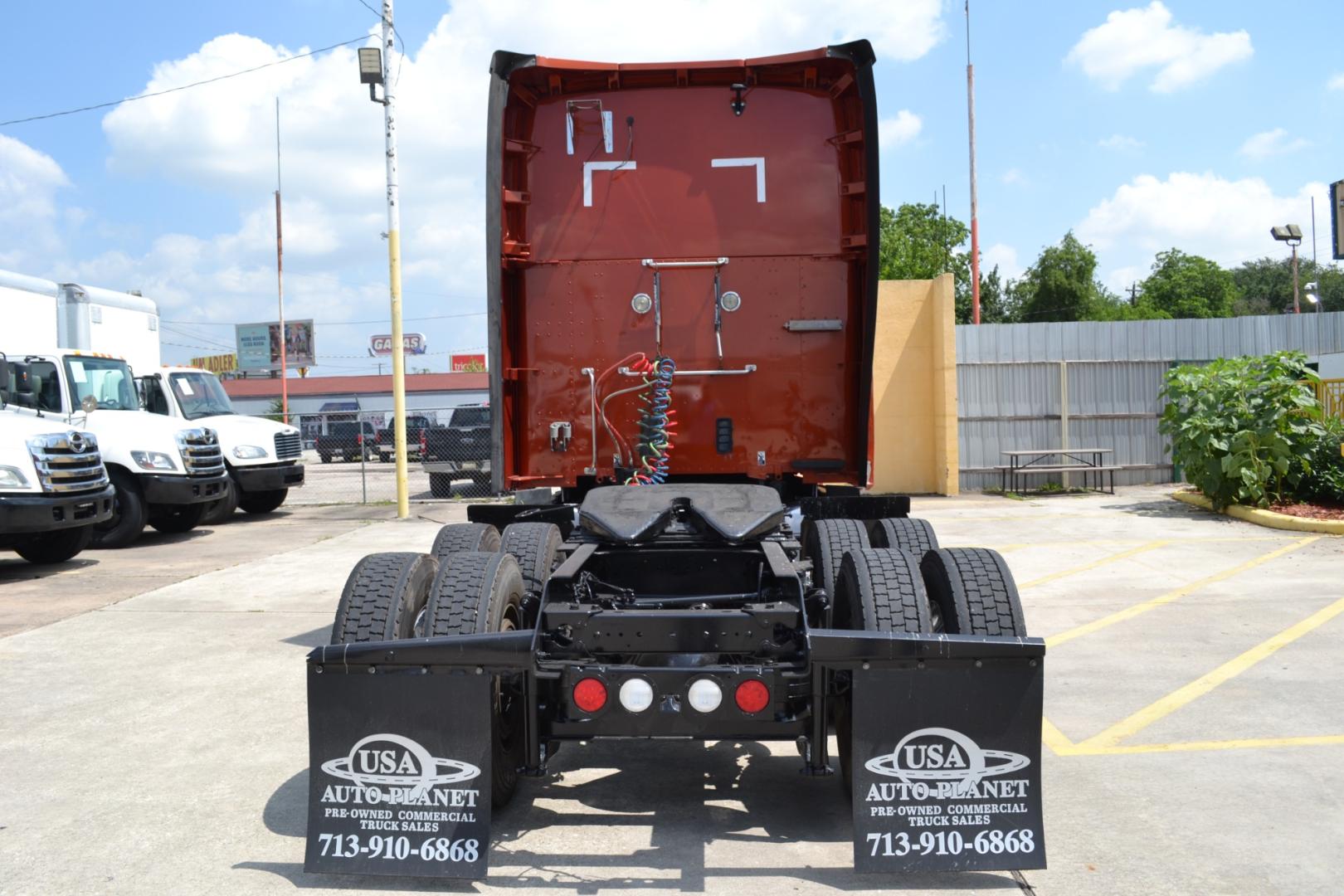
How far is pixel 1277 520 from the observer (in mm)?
12797

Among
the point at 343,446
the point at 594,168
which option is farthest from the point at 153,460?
the point at 343,446

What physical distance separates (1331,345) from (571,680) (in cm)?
1943

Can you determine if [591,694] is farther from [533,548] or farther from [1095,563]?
[1095,563]

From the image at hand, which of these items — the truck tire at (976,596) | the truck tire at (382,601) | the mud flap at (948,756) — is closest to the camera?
the mud flap at (948,756)

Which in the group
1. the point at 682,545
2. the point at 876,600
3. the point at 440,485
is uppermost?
the point at 682,545

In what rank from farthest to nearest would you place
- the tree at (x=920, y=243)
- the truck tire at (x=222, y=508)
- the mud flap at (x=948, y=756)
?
1. the tree at (x=920, y=243)
2. the truck tire at (x=222, y=508)
3. the mud flap at (x=948, y=756)

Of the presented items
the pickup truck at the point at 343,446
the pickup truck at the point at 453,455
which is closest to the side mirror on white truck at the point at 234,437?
the pickup truck at the point at 453,455

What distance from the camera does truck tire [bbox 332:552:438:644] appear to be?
13.5 ft

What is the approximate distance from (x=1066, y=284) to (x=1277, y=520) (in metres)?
44.6

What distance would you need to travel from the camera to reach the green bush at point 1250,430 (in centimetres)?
1358

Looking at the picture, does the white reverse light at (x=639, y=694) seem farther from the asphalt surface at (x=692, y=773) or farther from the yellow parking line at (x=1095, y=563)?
the yellow parking line at (x=1095, y=563)

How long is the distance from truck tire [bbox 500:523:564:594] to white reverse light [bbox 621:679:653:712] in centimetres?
141

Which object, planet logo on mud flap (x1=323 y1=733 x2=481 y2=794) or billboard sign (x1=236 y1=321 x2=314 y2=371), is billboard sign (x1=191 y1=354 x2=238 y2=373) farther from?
planet logo on mud flap (x1=323 y1=733 x2=481 y2=794)

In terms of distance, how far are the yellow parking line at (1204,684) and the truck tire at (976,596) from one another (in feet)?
4.85
